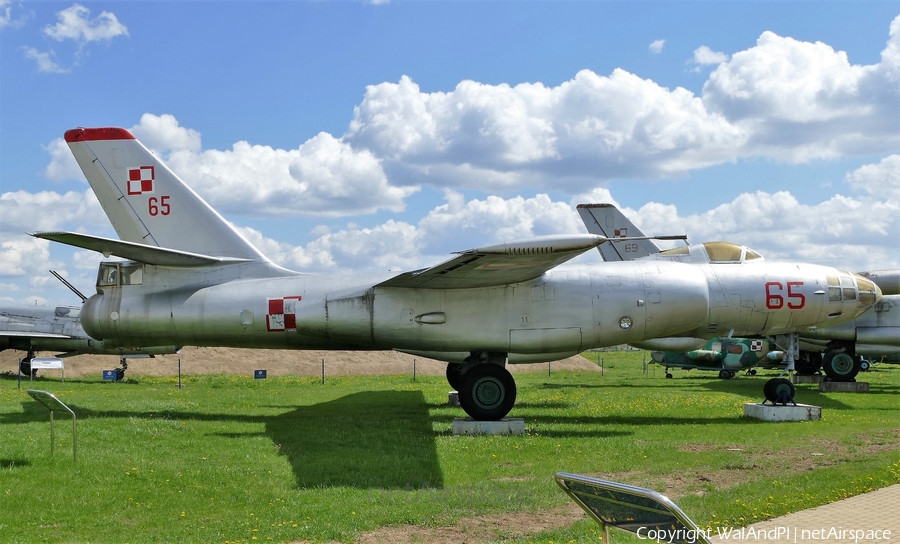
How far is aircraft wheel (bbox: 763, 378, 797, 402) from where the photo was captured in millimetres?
14359

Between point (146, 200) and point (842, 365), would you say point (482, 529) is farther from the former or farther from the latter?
point (842, 365)

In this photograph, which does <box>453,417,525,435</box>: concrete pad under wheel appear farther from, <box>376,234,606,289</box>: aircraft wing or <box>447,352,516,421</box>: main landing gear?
<box>376,234,606,289</box>: aircraft wing

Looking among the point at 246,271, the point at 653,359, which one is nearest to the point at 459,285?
the point at 246,271

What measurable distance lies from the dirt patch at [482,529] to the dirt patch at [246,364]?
3312 cm

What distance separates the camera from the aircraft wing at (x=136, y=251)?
38.1 ft

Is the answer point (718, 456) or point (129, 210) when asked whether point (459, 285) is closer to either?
point (718, 456)

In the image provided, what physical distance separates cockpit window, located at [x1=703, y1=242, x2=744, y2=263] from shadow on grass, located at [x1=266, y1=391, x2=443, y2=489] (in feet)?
21.1

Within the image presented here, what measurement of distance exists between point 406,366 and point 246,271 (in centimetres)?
2962

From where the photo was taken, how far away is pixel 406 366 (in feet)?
140

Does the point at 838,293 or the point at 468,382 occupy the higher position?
the point at 838,293

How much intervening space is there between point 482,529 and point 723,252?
9581 millimetres

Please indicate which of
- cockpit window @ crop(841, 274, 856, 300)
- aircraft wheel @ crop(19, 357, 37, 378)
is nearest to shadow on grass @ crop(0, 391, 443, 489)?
cockpit window @ crop(841, 274, 856, 300)

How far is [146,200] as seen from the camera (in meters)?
14.2

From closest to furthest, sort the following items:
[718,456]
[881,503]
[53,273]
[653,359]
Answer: [881,503], [718,456], [53,273], [653,359]
